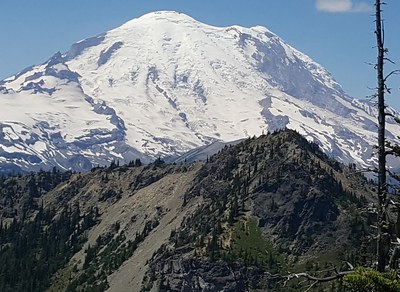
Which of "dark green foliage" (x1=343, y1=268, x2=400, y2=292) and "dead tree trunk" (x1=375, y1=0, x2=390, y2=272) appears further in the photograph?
"dead tree trunk" (x1=375, y1=0, x2=390, y2=272)

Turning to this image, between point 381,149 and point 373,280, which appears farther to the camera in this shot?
point 381,149

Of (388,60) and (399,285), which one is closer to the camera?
(399,285)

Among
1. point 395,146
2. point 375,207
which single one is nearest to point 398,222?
point 375,207

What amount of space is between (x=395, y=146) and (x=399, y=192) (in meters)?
2.14

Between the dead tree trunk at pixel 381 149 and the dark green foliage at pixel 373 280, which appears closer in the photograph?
the dark green foliage at pixel 373 280

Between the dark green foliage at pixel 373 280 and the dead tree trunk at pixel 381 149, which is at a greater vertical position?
the dead tree trunk at pixel 381 149

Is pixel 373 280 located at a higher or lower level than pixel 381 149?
lower

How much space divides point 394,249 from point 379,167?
342cm

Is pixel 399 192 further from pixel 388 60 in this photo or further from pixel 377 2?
pixel 377 2

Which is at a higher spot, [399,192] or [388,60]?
[388,60]

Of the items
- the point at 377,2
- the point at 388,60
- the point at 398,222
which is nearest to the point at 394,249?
the point at 398,222

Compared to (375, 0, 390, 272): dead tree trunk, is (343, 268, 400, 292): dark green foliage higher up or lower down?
lower down

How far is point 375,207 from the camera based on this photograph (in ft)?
105

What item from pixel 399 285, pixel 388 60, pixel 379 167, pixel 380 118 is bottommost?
pixel 399 285
